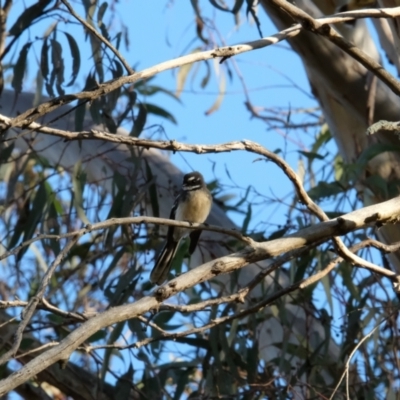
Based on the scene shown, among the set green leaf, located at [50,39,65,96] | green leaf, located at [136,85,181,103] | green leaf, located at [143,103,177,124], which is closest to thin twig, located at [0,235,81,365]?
green leaf, located at [50,39,65,96]

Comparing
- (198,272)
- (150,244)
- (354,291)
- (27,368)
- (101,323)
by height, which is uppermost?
(150,244)

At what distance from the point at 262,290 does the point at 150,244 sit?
0.51 metres

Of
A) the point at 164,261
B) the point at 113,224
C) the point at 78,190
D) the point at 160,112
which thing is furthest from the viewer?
the point at 160,112

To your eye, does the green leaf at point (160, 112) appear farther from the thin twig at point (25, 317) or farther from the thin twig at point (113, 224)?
the thin twig at point (25, 317)

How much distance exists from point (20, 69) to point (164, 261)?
0.88m

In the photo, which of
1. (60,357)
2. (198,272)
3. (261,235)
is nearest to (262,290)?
(261,235)

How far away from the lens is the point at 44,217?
12.1ft

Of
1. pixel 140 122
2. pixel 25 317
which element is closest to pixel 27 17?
pixel 140 122

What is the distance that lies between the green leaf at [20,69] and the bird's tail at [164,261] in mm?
777

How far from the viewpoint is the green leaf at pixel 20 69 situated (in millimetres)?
3328

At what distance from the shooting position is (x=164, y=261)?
11.0ft

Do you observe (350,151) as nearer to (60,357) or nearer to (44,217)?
(44,217)

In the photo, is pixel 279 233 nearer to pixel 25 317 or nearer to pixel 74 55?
pixel 74 55

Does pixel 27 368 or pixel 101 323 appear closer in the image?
pixel 27 368
